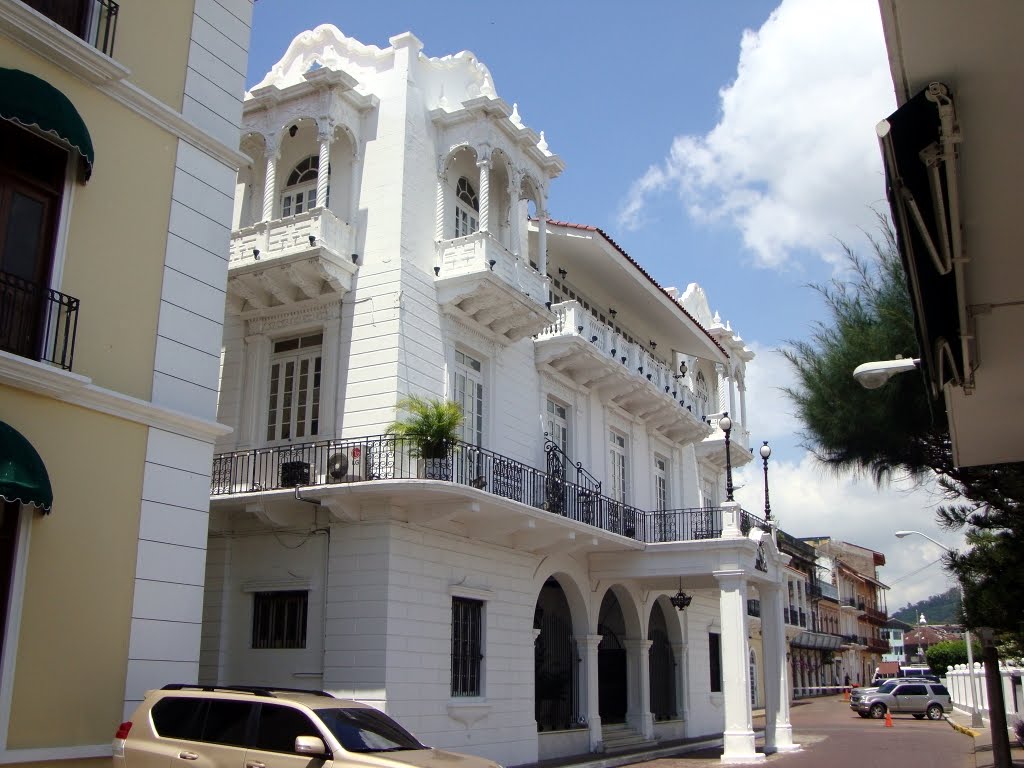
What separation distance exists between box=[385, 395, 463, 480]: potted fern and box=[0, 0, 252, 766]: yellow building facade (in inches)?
198


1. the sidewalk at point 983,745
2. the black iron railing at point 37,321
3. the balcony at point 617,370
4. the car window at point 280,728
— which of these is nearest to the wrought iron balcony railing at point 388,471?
the balcony at point 617,370

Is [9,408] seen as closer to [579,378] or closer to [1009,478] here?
[1009,478]

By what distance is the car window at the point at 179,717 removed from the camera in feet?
29.8

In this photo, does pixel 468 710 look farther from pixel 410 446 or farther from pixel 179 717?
pixel 179 717

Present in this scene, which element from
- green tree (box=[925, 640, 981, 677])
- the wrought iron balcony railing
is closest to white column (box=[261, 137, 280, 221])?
the wrought iron balcony railing

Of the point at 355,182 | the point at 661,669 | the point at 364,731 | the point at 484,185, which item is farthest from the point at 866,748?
the point at 364,731

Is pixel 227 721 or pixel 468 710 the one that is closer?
pixel 227 721

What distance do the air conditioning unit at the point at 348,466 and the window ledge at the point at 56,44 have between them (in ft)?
24.3

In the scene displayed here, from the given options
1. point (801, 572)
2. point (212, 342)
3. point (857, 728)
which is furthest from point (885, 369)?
point (801, 572)

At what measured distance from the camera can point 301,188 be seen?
19484 mm

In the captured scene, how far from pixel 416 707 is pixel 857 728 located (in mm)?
23364

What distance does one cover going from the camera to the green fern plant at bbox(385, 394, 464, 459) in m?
16.0

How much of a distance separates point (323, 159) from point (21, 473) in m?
10.4

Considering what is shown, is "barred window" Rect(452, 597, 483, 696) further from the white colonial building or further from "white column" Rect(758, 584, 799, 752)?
"white column" Rect(758, 584, 799, 752)
